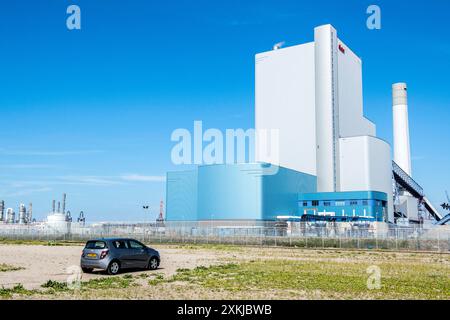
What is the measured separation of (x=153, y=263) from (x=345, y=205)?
74296 millimetres

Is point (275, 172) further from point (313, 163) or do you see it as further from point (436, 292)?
point (436, 292)

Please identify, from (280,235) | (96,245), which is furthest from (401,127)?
(96,245)

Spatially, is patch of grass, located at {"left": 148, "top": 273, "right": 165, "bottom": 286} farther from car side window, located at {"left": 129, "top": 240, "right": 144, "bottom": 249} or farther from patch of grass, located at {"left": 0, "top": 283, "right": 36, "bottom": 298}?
patch of grass, located at {"left": 0, "top": 283, "right": 36, "bottom": 298}

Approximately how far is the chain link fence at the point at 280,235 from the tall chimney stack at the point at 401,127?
164 feet

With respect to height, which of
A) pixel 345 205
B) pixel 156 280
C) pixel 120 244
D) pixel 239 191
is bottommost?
pixel 156 280

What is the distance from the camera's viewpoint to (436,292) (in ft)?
50.2

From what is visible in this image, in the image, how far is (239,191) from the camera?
287ft

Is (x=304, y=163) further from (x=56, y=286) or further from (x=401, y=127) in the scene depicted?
(x=56, y=286)

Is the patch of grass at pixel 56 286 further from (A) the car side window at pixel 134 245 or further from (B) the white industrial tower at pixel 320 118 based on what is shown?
(B) the white industrial tower at pixel 320 118

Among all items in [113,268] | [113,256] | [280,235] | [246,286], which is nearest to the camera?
[246,286]

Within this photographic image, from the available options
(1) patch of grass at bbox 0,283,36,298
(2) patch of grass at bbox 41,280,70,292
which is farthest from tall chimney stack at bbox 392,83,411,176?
Result: (1) patch of grass at bbox 0,283,36,298

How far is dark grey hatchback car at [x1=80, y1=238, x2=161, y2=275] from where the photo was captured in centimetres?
2012
